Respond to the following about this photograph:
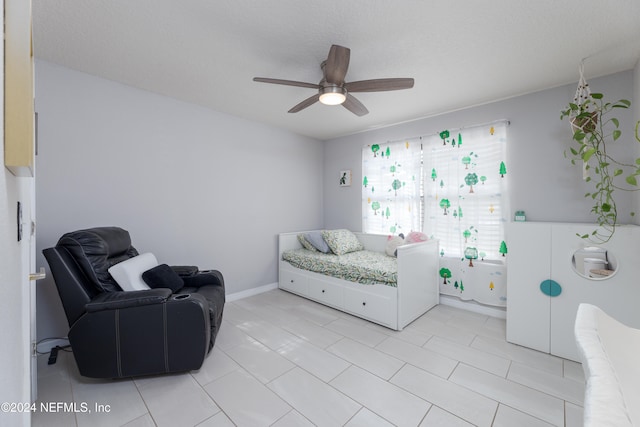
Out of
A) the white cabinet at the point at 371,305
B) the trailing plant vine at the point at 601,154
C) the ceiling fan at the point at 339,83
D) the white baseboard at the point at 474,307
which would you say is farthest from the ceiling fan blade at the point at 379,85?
the white baseboard at the point at 474,307

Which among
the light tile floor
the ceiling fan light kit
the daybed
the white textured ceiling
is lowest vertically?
the light tile floor

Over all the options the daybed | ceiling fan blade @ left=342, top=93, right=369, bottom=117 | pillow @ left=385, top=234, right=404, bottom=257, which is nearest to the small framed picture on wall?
pillow @ left=385, top=234, right=404, bottom=257

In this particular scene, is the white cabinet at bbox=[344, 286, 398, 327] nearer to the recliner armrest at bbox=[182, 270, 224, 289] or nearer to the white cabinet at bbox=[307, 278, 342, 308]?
the white cabinet at bbox=[307, 278, 342, 308]

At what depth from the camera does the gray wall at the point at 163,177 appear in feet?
7.34

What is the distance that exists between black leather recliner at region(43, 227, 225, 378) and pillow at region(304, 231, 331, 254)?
200 centimetres

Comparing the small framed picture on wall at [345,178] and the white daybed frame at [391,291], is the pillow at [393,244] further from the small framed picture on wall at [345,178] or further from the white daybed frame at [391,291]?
the small framed picture on wall at [345,178]

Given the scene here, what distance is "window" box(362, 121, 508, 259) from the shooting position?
9.64ft

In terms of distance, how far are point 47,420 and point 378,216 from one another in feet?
11.9

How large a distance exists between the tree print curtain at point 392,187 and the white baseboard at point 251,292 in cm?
165

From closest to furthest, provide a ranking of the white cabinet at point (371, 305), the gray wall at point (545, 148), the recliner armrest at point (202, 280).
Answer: the gray wall at point (545, 148)
the recliner armrest at point (202, 280)
the white cabinet at point (371, 305)

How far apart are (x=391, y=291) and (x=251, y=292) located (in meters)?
1.94

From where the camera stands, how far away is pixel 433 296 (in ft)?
10.5

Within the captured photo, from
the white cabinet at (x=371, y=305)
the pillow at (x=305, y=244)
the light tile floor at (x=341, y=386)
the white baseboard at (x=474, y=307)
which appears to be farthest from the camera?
the pillow at (x=305, y=244)

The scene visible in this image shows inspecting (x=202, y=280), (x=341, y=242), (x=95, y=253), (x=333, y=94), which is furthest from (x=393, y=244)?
(x=95, y=253)
